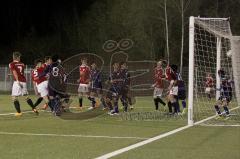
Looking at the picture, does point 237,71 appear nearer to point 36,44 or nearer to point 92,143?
point 92,143

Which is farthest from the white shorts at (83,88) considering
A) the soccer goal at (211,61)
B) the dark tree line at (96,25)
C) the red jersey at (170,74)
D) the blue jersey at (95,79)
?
the dark tree line at (96,25)

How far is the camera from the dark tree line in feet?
149

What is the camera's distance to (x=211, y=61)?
2102 cm

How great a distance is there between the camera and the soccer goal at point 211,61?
14.4 metres

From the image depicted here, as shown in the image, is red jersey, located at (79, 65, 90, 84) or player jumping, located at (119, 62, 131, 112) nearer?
player jumping, located at (119, 62, 131, 112)

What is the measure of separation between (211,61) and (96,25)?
3165 centimetres

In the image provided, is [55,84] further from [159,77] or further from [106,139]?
[106,139]

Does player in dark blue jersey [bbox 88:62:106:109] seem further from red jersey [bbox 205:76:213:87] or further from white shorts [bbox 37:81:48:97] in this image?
red jersey [bbox 205:76:213:87]

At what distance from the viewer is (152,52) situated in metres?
45.7

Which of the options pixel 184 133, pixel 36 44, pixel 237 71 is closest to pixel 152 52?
pixel 36 44

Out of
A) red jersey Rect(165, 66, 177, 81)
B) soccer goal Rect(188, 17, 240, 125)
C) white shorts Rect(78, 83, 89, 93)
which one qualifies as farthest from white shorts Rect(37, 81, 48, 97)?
soccer goal Rect(188, 17, 240, 125)

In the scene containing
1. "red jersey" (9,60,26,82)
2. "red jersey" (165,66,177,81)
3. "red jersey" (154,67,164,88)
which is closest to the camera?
"red jersey" (9,60,26,82)

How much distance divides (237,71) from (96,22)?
35522mm

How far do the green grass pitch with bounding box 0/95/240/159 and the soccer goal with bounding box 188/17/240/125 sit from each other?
4.40ft
